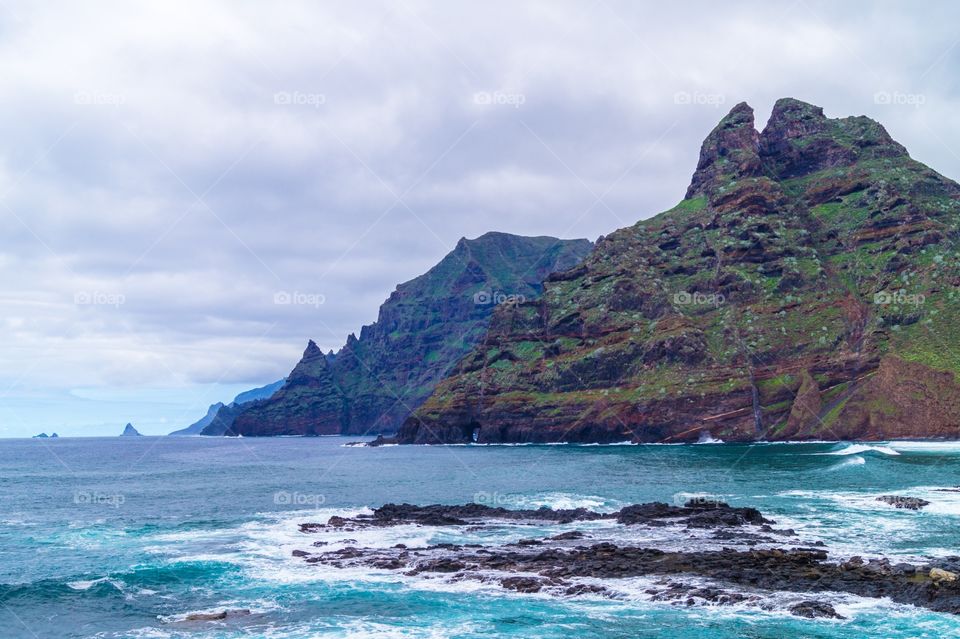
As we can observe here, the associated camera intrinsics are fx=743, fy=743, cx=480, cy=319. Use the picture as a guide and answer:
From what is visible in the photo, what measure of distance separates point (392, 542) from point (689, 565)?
2247 cm

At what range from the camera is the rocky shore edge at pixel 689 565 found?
37.2 m

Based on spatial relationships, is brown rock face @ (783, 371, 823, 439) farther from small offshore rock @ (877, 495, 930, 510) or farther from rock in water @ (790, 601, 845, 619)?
rock in water @ (790, 601, 845, 619)

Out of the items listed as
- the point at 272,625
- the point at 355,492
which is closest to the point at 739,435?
the point at 355,492

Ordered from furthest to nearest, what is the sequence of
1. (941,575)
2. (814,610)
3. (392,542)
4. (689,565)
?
(392,542) → (689,565) → (941,575) → (814,610)

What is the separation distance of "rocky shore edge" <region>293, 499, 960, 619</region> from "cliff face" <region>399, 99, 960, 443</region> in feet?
311

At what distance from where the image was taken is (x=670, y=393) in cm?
16250

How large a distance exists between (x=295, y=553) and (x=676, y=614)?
27456mm

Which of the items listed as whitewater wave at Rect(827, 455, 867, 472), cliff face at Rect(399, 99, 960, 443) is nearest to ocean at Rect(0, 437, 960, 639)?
whitewater wave at Rect(827, 455, 867, 472)

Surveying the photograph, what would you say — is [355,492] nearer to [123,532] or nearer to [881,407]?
[123,532]

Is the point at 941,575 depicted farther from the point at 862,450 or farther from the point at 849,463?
the point at 862,450

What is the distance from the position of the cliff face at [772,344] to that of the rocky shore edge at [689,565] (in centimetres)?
9490

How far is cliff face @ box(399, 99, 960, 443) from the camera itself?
470 ft

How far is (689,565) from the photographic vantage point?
144ft

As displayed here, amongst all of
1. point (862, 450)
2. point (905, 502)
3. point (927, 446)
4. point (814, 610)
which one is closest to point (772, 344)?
point (927, 446)
